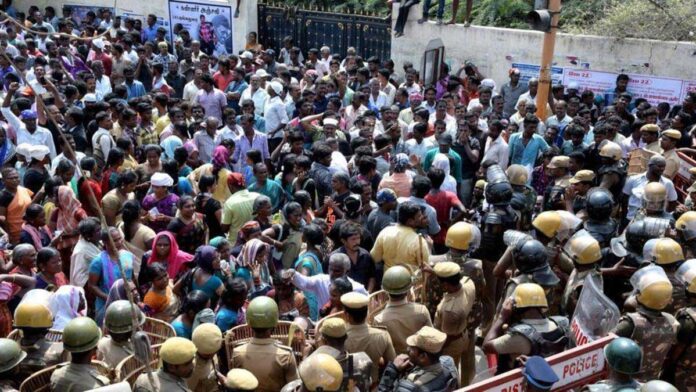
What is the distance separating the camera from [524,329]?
181 inches

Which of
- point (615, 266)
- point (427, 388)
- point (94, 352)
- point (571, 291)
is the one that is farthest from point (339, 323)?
point (615, 266)

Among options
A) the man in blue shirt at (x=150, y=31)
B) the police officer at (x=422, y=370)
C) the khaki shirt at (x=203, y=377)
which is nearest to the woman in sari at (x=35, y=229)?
the khaki shirt at (x=203, y=377)

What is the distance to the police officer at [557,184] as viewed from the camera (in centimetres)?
763

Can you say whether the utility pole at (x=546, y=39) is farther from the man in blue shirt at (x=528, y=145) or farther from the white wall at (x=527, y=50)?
the white wall at (x=527, y=50)

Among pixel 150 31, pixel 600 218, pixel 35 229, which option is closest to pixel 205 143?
pixel 35 229

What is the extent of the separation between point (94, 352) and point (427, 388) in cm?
197

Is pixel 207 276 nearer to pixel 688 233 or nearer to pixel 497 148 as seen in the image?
pixel 688 233

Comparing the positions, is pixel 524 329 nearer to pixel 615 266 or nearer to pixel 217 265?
pixel 615 266

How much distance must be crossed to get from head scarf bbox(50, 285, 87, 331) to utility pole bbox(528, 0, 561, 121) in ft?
22.1

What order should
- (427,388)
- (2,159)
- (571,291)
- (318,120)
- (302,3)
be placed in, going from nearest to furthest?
(427,388), (571,291), (2,159), (318,120), (302,3)

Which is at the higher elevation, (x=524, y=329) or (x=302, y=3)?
(x=302, y=3)

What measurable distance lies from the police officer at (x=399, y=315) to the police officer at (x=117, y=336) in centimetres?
164

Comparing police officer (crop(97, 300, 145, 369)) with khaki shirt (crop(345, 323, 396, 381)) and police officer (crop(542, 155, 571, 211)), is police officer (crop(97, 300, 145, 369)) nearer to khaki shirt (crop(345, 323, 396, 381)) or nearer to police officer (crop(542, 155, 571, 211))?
khaki shirt (crop(345, 323, 396, 381))

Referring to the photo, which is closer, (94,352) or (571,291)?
(94,352)
